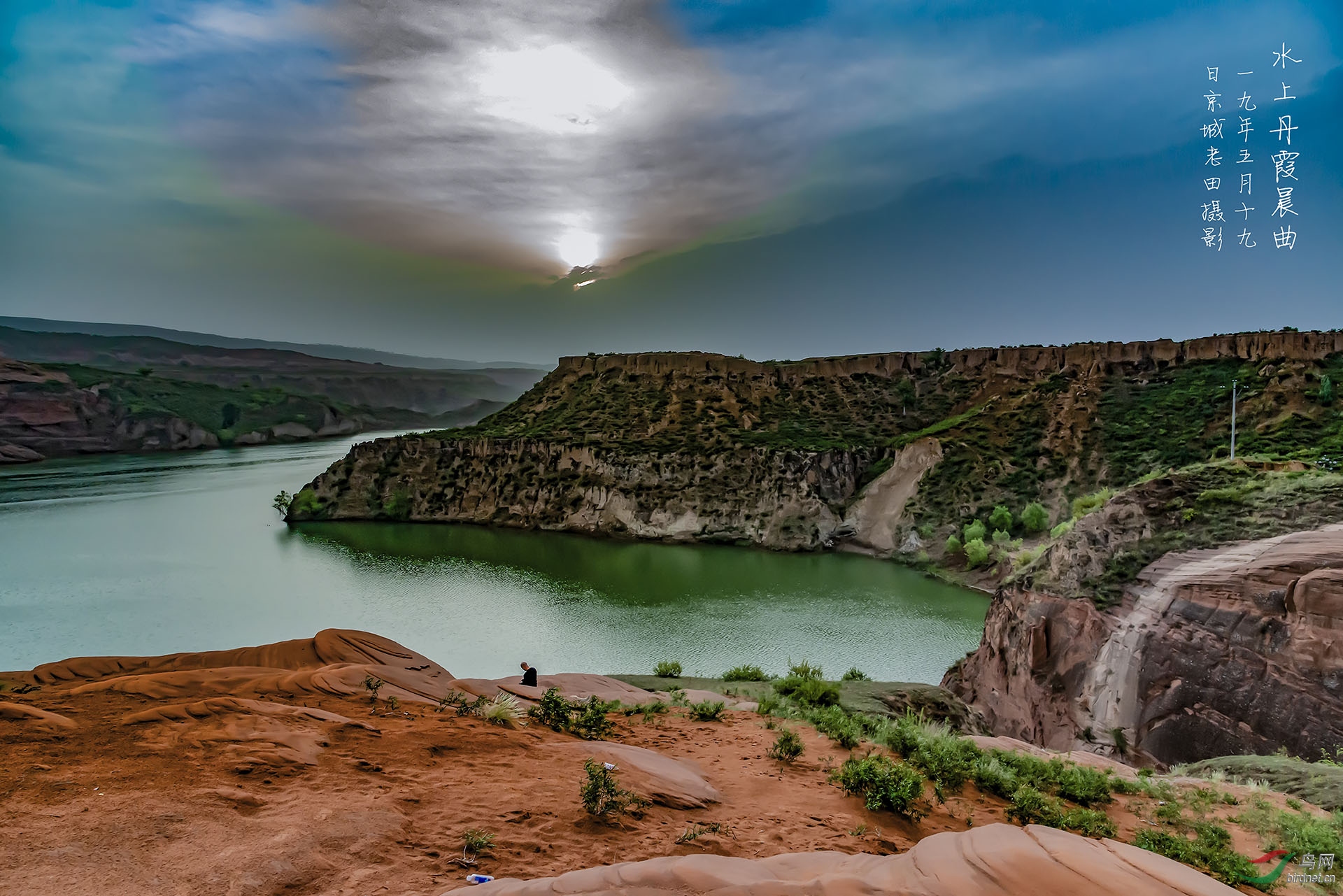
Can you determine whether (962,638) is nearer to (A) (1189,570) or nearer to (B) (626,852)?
(A) (1189,570)

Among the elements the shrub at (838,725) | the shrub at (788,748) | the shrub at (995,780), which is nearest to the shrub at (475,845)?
the shrub at (788,748)

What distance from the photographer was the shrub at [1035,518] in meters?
34.2

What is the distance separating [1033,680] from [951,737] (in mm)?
8181

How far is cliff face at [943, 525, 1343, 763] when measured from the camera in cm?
1143

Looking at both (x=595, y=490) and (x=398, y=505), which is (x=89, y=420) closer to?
(x=398, y=505)

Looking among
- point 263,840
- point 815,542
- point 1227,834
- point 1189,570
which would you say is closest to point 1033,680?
point 1189,570

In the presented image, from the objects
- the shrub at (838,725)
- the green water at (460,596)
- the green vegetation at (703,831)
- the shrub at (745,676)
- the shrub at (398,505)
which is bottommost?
the green water at (460,596)

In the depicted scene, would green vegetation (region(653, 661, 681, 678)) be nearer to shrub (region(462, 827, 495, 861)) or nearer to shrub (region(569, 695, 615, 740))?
shrub (region(569, 695, 615, 740))

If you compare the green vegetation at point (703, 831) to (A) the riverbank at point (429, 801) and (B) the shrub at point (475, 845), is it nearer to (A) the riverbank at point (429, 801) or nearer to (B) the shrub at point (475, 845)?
(A) the riverbank at point (429, 801)

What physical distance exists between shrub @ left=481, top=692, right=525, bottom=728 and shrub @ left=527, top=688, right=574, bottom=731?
0.27 metres

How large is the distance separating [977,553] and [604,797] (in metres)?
30.1

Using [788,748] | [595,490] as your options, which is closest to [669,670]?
[788,748]

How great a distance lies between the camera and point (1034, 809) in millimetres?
7172

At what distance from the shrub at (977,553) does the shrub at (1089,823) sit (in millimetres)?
26576
